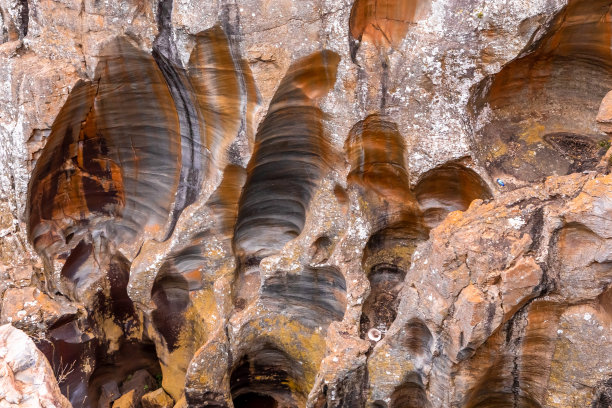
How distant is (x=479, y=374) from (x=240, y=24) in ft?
20.8

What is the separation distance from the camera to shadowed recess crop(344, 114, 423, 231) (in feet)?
33.6

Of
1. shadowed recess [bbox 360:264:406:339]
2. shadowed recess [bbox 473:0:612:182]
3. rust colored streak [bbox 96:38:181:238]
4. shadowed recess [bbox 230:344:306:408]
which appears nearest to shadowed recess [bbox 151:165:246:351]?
rust colored streak [bbox 96:38:181:238]

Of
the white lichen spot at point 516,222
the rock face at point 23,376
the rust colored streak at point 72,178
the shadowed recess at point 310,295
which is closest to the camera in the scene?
the rock face at point 23,376

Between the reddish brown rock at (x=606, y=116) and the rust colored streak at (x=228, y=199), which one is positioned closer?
the reddish brown rock at (x=606, y=116)

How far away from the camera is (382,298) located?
1093 cm

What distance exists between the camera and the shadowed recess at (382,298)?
10.6 m

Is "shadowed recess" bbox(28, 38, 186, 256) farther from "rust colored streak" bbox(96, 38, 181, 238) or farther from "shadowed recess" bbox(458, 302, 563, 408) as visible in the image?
"shadowed recess" bbox(458, 302, 563, 408)

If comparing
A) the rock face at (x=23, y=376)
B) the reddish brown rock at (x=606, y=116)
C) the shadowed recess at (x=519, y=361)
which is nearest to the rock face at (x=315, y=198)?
the shadowed recess at (x=519, y=361)

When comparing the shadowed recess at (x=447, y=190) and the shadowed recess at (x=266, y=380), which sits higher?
the shadowed recess at (x=447, y=190)

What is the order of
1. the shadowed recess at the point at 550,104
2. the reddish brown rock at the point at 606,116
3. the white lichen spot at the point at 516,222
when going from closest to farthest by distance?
1. the reddish brown rock at the point at 606,116
2. the white lichen spot at the point at 516,222
3. the shadowed recess at the point at 550,104

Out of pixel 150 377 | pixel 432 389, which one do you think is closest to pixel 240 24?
pixel 432 389

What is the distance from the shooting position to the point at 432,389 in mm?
9227

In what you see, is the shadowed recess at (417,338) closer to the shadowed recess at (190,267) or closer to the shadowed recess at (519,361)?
the shadowed recess at (519,361)

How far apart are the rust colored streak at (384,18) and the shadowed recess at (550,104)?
1.51 meters
